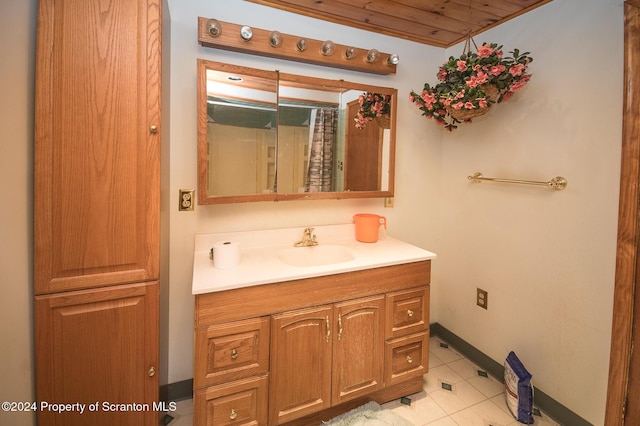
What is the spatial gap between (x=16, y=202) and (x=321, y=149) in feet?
4.49

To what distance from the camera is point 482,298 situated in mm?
2115

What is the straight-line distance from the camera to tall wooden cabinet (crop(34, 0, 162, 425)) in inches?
41.0

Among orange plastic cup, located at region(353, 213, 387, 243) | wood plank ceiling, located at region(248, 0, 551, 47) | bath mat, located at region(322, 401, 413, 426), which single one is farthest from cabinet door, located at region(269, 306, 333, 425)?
wood plank ceiling, located at region(248, 0, 551, 47)

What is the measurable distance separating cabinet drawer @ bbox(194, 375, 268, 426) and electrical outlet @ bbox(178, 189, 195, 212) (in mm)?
891

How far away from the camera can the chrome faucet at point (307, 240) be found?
1.87 metres

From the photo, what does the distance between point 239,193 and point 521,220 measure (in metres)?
1.65

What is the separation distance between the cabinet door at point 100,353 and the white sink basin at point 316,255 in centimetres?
76

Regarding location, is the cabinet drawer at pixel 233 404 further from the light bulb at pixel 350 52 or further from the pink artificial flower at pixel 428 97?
the light bulb at pixel 350 52

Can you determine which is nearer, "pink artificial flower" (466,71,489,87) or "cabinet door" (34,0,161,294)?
"cabinet door" (34,0,161,294)

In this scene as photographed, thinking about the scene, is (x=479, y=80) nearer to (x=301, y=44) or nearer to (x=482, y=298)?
(x=301, y=44)

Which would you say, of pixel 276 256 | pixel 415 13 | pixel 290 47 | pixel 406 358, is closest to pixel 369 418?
pixel 406 358

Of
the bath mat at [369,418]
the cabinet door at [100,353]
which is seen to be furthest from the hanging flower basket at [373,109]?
the bath mat at [369,418]

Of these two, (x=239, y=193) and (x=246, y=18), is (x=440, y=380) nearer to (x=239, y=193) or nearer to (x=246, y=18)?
(x=239, y=193)

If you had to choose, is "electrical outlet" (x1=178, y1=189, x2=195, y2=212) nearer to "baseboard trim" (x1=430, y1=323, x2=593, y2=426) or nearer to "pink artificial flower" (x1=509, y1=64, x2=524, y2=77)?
"pink artificial flower" (x1=509, y1=64, x2=524, y2=77)
